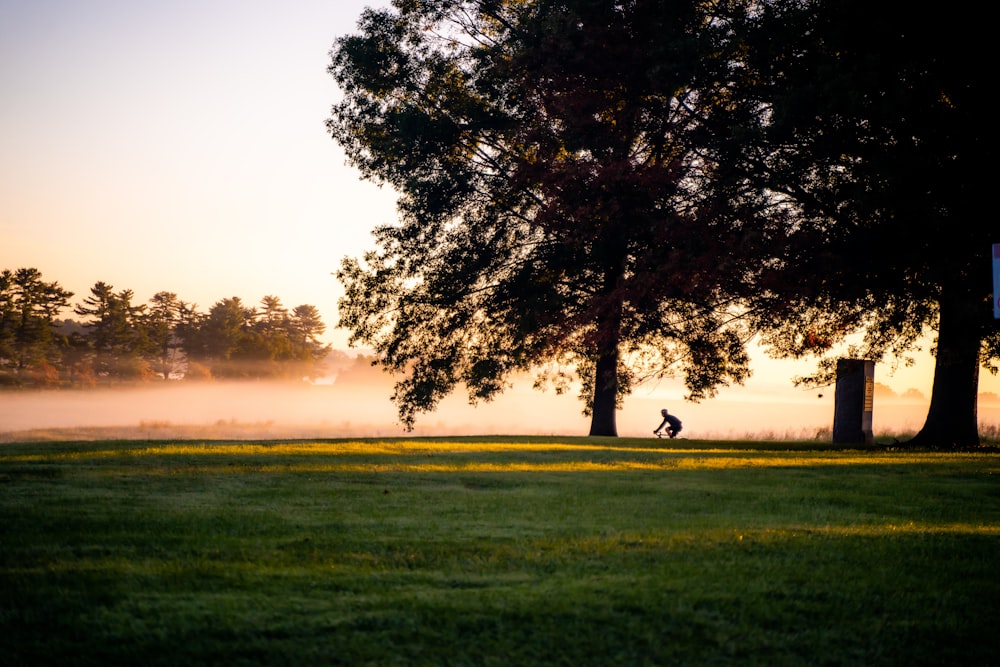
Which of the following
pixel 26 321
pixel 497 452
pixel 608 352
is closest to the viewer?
pixel 497 452

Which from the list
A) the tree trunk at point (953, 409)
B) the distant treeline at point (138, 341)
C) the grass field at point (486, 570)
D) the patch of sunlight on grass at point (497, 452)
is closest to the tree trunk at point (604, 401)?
the patch of sunlight on grass at point (497, 452)

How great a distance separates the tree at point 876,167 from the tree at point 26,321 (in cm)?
6223

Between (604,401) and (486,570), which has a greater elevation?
(604,401)

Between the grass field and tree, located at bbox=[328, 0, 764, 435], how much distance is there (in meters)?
9.95

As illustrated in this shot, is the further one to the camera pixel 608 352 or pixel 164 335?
pixel 164 335

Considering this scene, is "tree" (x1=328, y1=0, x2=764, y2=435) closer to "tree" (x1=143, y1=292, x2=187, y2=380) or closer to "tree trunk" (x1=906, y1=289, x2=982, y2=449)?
"tree trunk" (x1=906, y1=289, x2=982, y2=449)

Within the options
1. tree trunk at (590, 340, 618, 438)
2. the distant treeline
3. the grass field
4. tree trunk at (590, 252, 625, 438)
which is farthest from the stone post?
the distant treeline

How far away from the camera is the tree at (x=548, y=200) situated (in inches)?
799

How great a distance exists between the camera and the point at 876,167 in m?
16.8

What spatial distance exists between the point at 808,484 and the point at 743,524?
3972 millimetres

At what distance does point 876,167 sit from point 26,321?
66.5 m

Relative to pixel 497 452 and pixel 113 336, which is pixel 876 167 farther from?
pixel 113 336

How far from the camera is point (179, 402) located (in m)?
78.1

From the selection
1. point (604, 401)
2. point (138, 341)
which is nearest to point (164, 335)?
point (138, 341)
